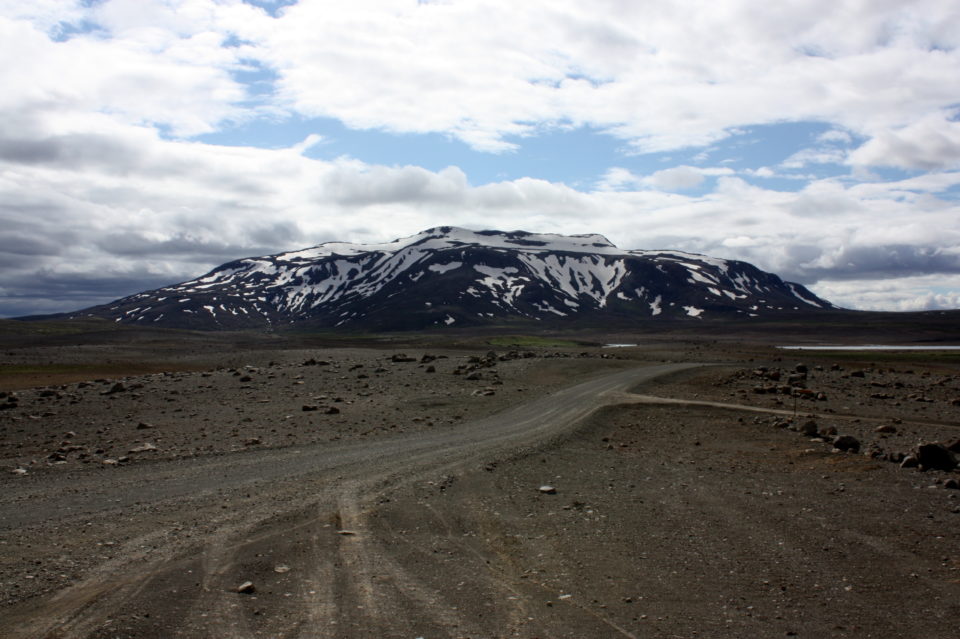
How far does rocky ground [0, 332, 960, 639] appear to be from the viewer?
8164mm

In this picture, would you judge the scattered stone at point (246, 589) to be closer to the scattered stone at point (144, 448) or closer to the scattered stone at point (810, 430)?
the scattered stone at point (144, 448)

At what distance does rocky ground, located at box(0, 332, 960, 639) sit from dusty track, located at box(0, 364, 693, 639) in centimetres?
5

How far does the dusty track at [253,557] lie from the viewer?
7762 mm

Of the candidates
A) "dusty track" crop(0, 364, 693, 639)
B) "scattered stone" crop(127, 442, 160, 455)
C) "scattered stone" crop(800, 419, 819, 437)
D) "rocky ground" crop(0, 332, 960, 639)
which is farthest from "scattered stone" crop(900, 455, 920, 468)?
"scattered stone" crop(127, 442, 160, 455)

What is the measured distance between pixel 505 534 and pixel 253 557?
433 centimetres

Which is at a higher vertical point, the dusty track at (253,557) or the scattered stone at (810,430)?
the dusty track at (253,557)

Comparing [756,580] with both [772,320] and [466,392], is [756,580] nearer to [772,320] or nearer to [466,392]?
[466,392]

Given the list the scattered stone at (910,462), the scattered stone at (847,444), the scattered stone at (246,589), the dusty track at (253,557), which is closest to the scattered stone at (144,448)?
the dusty track at (253,557)

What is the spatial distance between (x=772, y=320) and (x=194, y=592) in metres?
197

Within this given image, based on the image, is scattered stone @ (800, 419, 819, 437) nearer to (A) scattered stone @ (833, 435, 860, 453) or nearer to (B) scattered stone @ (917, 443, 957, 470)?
(A) scattered stone @ (833, 435, 860, 453)

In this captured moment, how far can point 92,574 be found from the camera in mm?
9148

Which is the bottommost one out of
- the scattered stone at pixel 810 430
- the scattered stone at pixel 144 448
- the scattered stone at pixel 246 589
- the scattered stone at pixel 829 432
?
the scattered stone at pixel 829 432

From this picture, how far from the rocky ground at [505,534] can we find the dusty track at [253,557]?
0.05 metres

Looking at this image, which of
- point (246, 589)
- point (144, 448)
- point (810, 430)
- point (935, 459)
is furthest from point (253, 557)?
point (810, 430)
